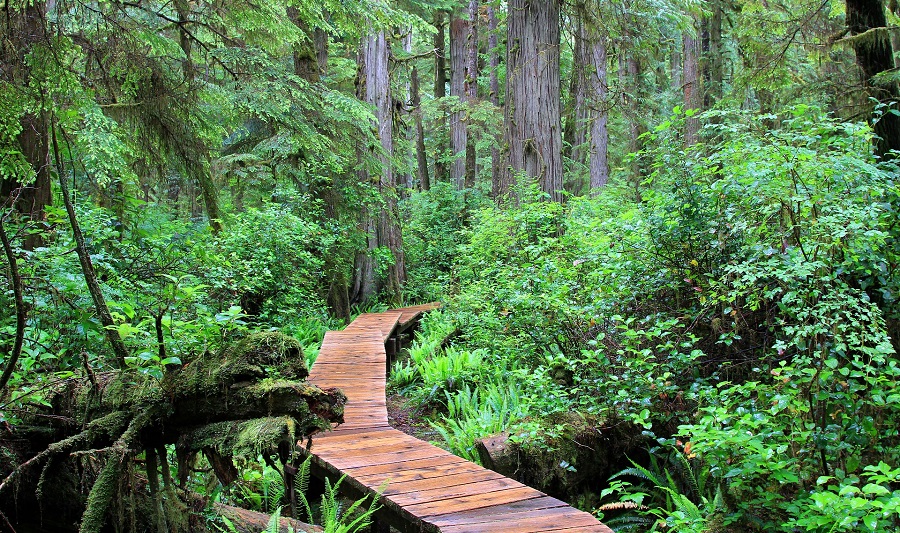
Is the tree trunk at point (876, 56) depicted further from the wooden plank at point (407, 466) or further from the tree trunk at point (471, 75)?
the tree trunk at point (471, 75)

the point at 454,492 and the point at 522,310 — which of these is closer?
the point at 454,492

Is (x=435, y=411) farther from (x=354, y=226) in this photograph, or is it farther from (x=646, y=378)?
(x=354, y=226)

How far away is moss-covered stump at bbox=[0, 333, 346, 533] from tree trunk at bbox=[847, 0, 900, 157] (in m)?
6.64

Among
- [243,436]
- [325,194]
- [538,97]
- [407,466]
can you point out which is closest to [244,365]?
[243,436]

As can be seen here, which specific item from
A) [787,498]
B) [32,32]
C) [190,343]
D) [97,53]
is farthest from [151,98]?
[787,498]

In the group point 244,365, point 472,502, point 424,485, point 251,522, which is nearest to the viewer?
point 244,365

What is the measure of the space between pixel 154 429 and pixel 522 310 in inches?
205

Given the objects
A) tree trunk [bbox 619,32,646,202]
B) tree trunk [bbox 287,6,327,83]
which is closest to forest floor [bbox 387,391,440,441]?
tree trunk [bbox 619,32,646,202]

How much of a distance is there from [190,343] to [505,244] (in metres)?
6.53

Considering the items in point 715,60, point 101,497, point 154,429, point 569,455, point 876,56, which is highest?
point 715,60

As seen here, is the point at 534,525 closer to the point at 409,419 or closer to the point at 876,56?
the point at 409,419

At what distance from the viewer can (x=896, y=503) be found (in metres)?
3.39

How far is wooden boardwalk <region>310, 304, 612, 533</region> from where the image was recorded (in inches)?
155

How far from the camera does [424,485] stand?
4.57 m
